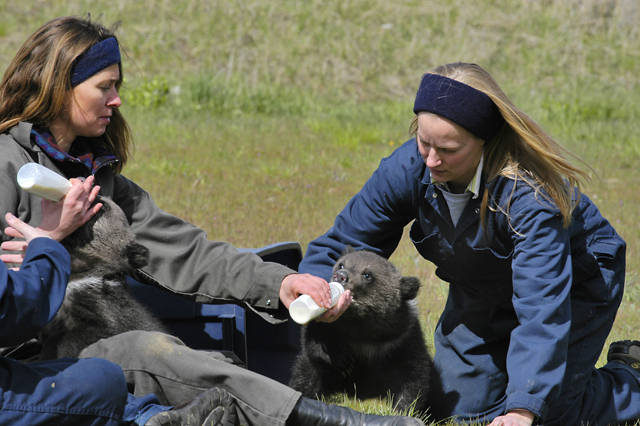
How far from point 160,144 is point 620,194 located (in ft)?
18.7

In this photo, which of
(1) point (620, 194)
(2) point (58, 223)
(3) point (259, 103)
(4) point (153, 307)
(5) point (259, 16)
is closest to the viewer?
(2) point (58, 223)

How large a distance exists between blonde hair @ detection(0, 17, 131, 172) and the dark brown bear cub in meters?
1.69

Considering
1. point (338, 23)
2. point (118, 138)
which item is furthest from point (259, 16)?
point (118, 138)

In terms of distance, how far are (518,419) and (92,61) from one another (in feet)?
8.73

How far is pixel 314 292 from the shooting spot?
4.09 m

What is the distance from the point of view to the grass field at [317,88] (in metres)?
9.35

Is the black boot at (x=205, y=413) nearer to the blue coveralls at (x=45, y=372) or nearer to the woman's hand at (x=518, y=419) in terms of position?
the blue coveralls at (x=45, y=372)

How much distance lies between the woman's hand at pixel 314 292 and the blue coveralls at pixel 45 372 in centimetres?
105

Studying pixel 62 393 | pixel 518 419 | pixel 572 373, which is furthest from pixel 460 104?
pixel 62 393

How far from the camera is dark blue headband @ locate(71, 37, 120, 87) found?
4238 millimetres

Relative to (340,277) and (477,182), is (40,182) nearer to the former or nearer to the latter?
(340,277)

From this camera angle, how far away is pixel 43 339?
13.0ft

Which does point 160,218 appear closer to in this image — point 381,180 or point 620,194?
point 381,180

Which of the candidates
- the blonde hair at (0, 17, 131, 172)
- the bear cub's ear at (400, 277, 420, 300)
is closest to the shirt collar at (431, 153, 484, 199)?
the bear cub's ear at (400, 277, 420, 300)
